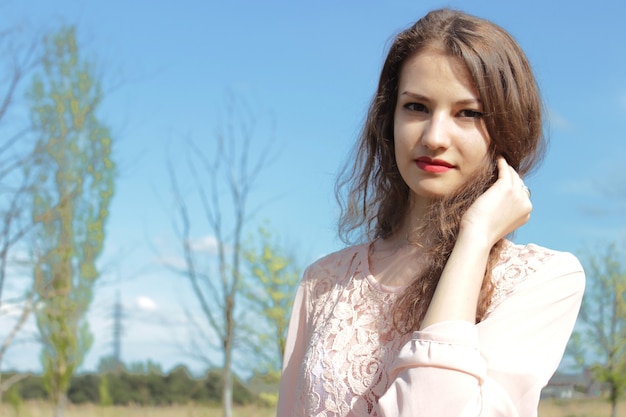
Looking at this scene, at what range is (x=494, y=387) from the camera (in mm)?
1251

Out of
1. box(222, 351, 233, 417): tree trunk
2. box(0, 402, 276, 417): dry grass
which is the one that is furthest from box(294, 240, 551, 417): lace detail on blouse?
box(0, 402, 276, 417): dry grass

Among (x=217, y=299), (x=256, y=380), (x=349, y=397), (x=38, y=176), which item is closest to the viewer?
(x=349, y=397)

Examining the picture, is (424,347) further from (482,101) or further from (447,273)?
(482,101)

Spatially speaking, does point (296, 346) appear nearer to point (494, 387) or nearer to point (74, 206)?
point (494, 387)

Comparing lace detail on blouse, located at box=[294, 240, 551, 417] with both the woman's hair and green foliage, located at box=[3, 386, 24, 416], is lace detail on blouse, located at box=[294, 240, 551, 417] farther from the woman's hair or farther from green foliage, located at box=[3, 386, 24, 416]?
green foliage, located at box=[3, 386, 24, 416]

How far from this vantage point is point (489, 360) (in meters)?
1.28

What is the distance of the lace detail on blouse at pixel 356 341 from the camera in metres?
1.47

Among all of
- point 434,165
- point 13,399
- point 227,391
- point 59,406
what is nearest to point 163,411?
point 59,406

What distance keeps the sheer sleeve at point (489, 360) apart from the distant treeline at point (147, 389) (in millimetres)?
9456

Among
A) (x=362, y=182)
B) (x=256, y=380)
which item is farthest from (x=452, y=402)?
(x=256, y=380)

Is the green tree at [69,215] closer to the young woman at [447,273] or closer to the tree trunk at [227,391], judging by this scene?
the tree trunk at [227,391]

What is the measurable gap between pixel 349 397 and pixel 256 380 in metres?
8.47

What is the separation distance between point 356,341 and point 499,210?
43 cm

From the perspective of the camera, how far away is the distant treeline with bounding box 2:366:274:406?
35.2ft
